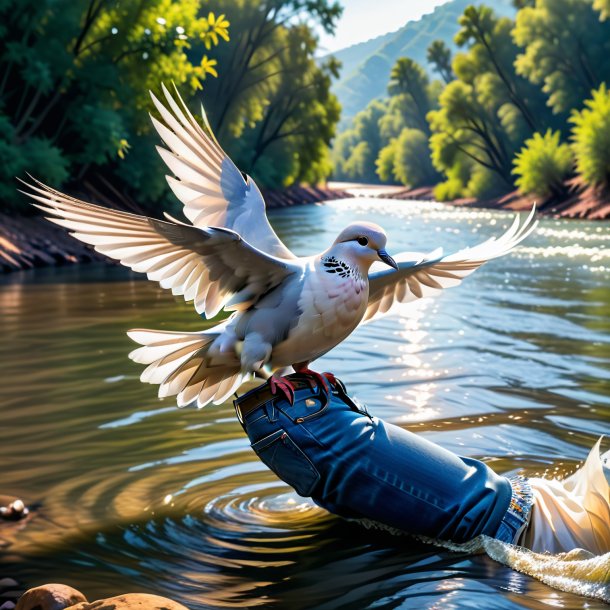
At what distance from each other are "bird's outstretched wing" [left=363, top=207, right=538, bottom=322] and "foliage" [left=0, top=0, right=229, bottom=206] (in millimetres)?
16637

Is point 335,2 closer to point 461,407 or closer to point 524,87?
point 524,87

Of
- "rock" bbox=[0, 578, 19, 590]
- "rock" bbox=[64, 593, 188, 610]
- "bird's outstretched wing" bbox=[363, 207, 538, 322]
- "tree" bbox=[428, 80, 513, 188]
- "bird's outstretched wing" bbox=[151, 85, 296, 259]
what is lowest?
"rock" bbox=[0, 578, 19, 590]

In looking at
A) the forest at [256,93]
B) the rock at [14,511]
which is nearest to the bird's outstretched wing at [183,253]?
the rock at [14,511]

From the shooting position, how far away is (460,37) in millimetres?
49438

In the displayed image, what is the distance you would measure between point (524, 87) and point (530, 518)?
2026 inches

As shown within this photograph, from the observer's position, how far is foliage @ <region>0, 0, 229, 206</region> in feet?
69.7

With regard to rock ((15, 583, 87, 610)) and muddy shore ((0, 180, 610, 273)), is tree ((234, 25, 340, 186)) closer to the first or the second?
muddy shore ((0, 180, 610, 273))

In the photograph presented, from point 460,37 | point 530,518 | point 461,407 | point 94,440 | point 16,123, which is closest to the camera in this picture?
point 530,518

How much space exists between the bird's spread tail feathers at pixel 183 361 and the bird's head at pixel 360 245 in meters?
0.63

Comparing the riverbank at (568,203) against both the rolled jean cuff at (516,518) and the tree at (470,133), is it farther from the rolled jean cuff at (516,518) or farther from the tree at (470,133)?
the rolled jean cuff at (516,518)

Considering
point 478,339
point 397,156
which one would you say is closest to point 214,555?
point 478,339

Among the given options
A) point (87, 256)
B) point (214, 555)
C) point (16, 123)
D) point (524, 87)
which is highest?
point (524, 87)

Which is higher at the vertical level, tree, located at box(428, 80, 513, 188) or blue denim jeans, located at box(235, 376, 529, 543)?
tree, located at box(428, 80, 513, 188)

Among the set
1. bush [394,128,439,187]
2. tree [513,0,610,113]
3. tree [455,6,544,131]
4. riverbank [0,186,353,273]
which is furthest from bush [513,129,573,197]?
bush [394,128,439,187]
